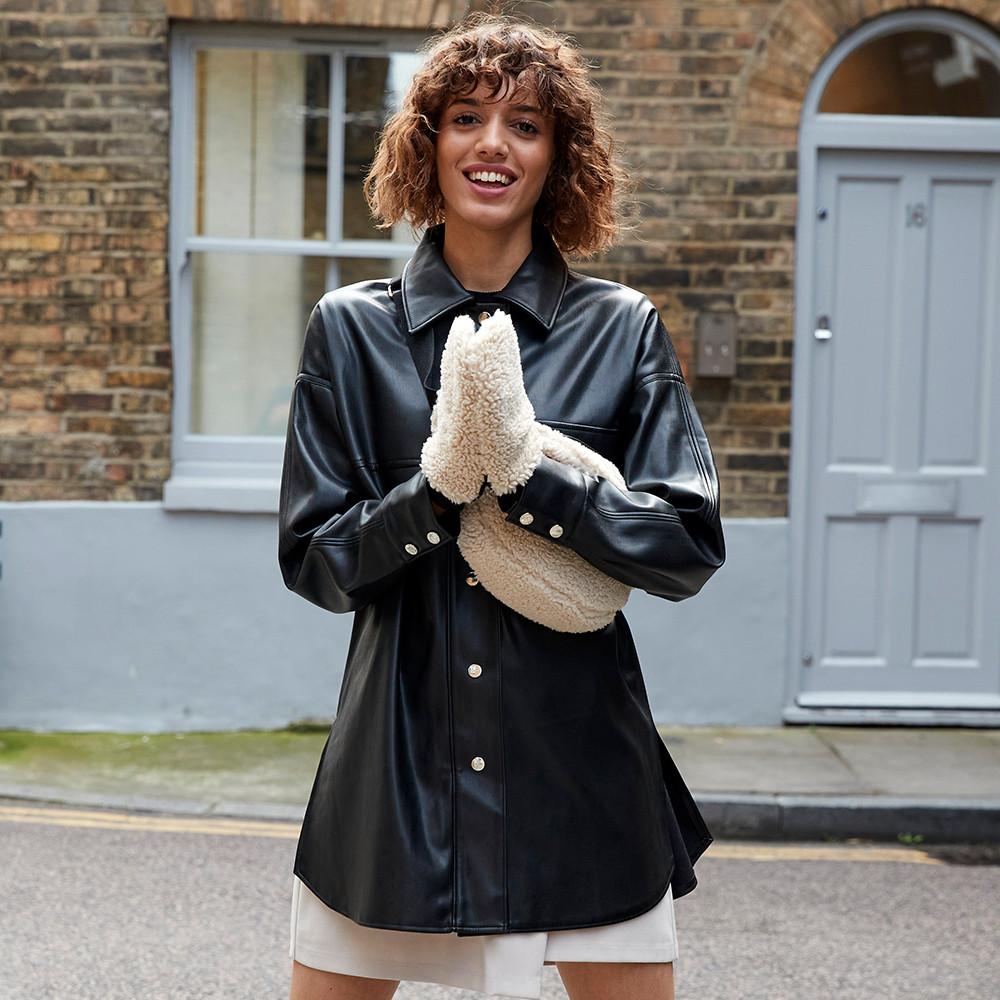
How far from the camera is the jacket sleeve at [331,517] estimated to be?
2.02 meters

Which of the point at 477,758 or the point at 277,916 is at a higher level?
the point at 477,758

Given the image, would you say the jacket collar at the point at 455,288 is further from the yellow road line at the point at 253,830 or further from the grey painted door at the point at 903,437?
the grey painted door at the point at 903,437

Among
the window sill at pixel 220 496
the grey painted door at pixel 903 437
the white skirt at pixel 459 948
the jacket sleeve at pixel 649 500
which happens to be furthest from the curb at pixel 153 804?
the jacket sleeve at pixel 649 500

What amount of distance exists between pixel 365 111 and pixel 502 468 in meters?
5.28

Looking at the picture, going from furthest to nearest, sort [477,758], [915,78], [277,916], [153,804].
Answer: [915,78] < [153,804] < [277,916] < [477,758]

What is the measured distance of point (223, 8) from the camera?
662 centimetres

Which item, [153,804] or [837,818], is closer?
[837,818]

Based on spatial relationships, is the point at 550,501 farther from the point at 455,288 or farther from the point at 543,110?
the point at 543,110

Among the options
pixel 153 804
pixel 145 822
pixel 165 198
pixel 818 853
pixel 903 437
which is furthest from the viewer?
pixel 903 437

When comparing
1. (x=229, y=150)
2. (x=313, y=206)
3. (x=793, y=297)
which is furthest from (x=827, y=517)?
(x=229, y=150)

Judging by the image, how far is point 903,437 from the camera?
274 inches

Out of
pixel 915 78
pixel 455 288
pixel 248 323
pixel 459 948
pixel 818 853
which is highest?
pixel 915 78

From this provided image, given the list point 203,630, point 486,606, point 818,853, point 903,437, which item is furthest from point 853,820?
point 486,606

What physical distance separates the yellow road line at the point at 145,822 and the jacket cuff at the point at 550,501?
377 centimetres
